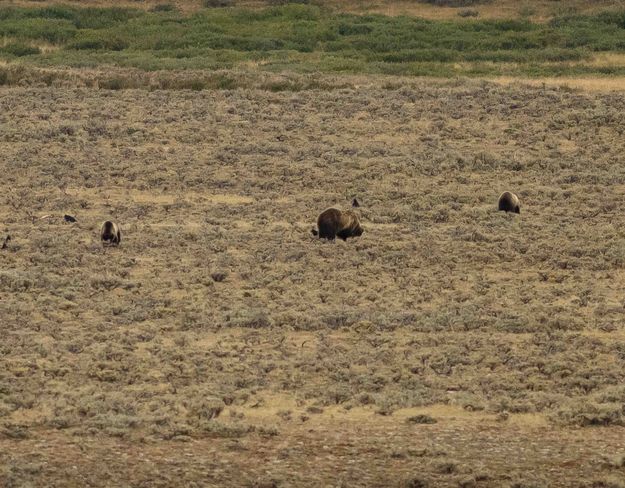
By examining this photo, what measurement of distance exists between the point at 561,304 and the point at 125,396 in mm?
5385

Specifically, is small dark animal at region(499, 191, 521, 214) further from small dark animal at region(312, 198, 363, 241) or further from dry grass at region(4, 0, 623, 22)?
dry grass at region(4, 0, 623, 22)

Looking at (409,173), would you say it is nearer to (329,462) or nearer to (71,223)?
(71,223)

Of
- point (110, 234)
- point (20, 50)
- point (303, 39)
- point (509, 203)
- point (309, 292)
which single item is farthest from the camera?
point (303, 39)

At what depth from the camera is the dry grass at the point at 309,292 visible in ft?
36.0

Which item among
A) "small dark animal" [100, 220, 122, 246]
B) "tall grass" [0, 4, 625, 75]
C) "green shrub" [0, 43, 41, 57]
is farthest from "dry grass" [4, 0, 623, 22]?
"small dark animal" [100, 220, 122, 246]

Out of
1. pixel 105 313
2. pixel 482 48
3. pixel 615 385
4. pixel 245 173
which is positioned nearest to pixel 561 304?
pixel 615 385

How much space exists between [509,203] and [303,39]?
2486cm

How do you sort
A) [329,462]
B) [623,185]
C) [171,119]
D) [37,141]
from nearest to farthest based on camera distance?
[329,462], [623,185], [37,141], [171,119]

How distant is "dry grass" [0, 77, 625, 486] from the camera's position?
36.0ft

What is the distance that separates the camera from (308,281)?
52.9 feet

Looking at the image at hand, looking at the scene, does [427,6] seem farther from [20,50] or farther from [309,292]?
[309,292]

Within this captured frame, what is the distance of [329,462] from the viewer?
34.7 feet

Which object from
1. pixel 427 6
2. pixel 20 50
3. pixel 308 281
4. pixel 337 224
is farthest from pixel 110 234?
pixel 427 6

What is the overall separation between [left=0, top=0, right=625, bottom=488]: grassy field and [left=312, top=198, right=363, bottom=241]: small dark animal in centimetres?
15
